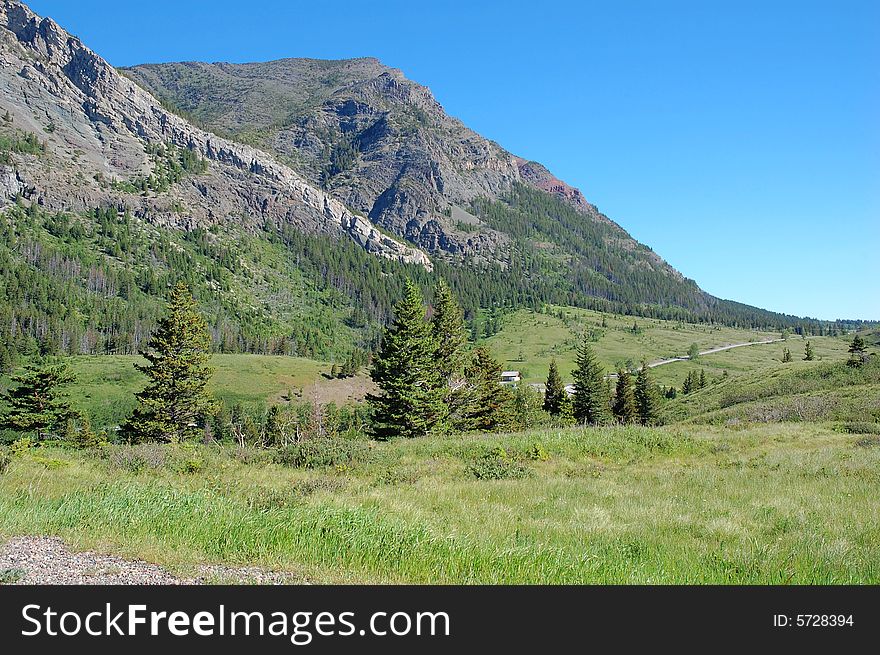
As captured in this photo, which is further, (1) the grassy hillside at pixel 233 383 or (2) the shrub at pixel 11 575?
(1) the grassy hillside at pixel 233 383

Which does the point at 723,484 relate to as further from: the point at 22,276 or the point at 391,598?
the point at 22,276

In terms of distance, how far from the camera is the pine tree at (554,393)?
72.0 m

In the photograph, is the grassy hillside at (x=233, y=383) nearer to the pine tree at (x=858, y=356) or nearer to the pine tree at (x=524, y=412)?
the pine tree at (x=524, y=412)

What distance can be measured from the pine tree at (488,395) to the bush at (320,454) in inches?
1024

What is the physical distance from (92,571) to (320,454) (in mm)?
14226

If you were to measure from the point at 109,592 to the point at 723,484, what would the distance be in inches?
590

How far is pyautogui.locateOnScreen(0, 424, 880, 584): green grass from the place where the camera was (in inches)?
259

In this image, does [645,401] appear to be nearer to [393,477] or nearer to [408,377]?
[408,377]

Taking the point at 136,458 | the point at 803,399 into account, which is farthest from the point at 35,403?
the point at 803,399

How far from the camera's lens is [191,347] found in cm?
4159

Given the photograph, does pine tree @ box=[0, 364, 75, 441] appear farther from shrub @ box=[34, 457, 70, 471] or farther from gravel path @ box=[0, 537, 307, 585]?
gravel path @ box=[0, 537, 307, 585]

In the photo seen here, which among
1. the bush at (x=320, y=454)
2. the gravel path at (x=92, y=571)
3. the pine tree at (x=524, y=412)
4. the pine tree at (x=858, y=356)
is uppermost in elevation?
the pine tree at (x=858, y=356)

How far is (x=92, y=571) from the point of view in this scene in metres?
5.49

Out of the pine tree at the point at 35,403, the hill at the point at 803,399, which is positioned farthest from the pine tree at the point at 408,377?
the pine tree at the point at 35,403
